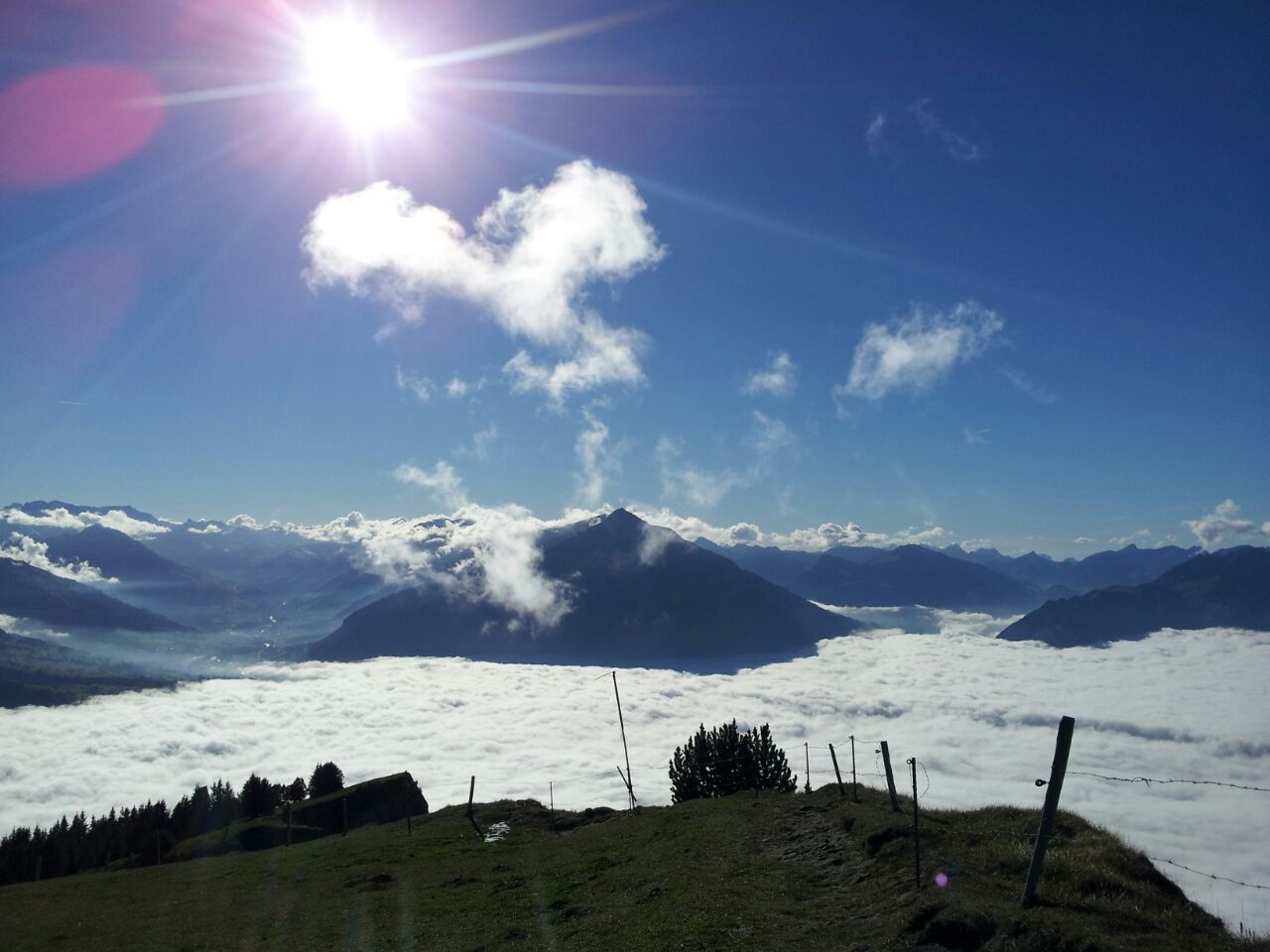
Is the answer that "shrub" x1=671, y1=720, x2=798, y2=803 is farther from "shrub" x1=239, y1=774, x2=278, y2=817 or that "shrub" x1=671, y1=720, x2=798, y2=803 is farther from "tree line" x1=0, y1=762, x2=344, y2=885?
"shrub" x1=239, y1=774, x2=278, y2=817

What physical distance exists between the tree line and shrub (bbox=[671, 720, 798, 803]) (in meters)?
75.3

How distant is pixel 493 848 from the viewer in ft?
165

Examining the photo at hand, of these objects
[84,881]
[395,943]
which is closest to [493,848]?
[395,943]

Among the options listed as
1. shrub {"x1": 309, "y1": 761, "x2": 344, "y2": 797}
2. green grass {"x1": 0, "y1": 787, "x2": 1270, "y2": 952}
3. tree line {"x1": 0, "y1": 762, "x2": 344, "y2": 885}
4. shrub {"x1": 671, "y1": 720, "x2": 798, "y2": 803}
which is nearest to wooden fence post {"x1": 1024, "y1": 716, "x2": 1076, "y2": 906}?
green grass {"x1": 0, "y1": 787, "x2": 1270, "y2": 952}

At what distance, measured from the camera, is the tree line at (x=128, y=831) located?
11962cm

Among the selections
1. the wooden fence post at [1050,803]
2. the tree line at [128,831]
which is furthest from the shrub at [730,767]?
the tree line at [128,831]

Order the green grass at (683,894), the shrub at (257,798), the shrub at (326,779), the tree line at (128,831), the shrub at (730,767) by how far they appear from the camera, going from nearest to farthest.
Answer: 1. the green grass at (683,894)
2. the shrub at (730,767)
3. the tree line at (128,831)
4. the shrub at (257,798)
5. the shrub at (326,779)

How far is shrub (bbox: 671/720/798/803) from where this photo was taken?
78.9 m

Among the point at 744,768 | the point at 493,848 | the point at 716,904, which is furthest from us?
the point at 744,768

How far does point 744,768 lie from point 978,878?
61.1 meters

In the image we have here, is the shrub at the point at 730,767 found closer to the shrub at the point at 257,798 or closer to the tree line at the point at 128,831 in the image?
the tree line at the point at 128,831

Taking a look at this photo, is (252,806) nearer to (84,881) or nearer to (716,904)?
(84,881)

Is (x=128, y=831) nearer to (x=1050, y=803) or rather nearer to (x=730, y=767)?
(x=730, y=767)

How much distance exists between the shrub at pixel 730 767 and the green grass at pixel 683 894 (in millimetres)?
27539
